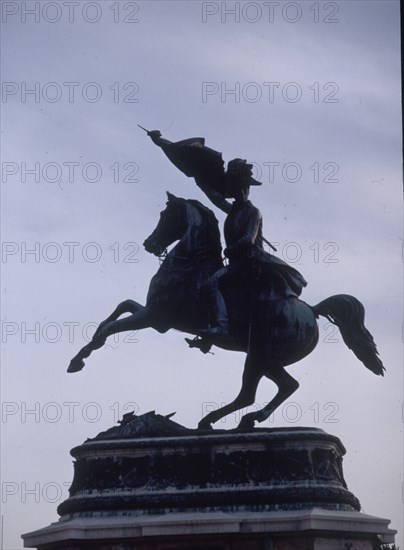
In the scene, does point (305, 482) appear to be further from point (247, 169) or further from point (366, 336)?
point (247, 169)

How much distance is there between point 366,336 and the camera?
1126 inches

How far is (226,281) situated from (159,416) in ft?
7.74

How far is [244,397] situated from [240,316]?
4.22 ft

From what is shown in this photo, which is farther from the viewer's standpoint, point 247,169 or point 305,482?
point 247,169

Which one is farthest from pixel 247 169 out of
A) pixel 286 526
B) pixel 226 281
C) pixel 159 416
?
pixel 286 526

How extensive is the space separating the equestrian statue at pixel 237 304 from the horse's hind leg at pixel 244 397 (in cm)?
2

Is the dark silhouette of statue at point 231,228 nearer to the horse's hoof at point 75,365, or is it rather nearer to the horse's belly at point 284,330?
the horse's belly at point 284,330

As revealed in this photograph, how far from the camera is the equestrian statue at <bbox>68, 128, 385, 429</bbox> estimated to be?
1099 inches

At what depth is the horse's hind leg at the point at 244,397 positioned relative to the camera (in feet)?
92.4

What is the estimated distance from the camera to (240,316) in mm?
28172

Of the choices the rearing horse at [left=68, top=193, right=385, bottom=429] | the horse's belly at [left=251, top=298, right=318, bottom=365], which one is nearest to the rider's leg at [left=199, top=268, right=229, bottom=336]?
the rearing horse at [left=68, top=193, right=385, bottom=429]

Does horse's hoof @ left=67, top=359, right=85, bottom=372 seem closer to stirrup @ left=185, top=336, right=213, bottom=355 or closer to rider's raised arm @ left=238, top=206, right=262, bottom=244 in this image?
stirrup @ left=185, top=336, right=213, bottom=355

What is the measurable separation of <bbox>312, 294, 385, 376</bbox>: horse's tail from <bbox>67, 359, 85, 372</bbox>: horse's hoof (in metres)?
3.79

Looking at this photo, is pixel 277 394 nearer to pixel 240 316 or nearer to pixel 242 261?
pixel 240 316
